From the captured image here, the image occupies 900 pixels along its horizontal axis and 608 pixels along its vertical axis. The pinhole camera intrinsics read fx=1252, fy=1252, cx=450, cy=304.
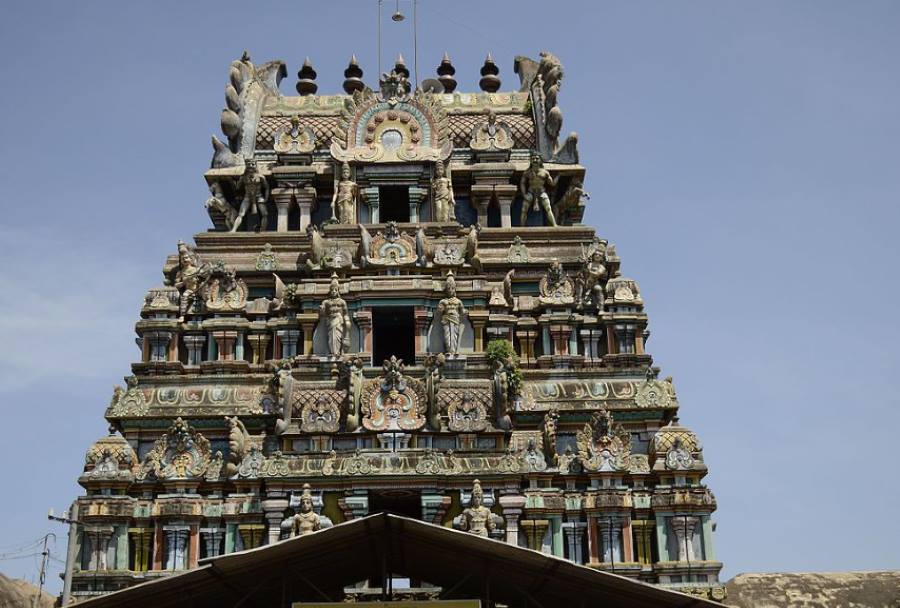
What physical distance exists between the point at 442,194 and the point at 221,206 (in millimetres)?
8025

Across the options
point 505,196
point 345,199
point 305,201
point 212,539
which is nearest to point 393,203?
point 345,199

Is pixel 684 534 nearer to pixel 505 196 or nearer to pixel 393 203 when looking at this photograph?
pixel 505 196

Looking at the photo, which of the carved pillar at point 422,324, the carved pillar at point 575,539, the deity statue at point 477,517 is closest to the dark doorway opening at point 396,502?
the deity statue at point 477,517

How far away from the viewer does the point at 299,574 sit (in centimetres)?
1938

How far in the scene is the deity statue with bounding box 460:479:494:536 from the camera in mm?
30672

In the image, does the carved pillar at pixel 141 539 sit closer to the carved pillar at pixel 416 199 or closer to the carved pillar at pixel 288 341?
the carved pillar at pixel 288 341

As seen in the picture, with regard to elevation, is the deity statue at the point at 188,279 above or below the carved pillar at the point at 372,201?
below

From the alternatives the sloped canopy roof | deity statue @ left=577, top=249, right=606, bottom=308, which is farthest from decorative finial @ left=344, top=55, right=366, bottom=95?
the sloped canopy roof

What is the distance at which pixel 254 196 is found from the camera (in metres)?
42.8

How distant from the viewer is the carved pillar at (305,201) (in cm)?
4238

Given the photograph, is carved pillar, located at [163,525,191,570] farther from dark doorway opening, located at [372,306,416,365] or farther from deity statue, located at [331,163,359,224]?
deity statue, located at [331,163,359,224]

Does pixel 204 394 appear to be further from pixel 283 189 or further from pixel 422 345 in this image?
pixel 283 189

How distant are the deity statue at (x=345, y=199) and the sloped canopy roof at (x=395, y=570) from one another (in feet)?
69.8

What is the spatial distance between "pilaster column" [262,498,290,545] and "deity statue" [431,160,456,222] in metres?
12.2
